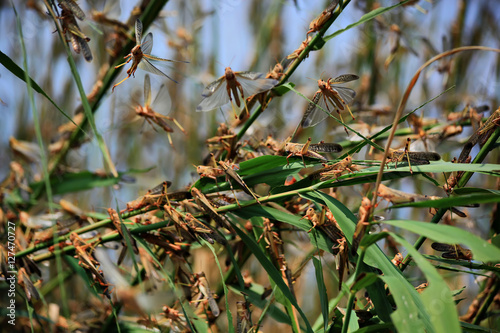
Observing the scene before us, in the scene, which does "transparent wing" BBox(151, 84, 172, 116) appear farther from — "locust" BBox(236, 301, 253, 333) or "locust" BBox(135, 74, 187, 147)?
"locust" BBox(236, 301, 253, 333)

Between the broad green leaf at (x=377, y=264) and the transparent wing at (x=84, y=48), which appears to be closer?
the broad green leaf at (x=377, y=264)

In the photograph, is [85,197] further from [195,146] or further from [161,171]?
[195,146]

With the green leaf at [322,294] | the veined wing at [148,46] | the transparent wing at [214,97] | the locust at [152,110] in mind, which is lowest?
the green leaf at [322,294]

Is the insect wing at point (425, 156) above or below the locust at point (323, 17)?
below

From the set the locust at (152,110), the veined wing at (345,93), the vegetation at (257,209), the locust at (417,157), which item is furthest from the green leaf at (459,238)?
the locust at (152,110)

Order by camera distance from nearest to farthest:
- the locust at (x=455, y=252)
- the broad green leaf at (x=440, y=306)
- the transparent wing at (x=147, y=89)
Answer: the broad green leaf at (x=440, y=306) → the locust at (x=455, y=252) → the transparent wing at (x=147, y=89)

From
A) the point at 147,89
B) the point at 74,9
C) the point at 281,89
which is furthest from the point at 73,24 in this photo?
the point at 281,89

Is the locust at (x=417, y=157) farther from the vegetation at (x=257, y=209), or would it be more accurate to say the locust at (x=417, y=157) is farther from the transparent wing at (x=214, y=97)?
the transparent wing at (x=214, y=97)

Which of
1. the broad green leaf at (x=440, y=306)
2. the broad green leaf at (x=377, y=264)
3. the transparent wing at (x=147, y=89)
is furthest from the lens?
the transparent wing at (x=147, y=89)

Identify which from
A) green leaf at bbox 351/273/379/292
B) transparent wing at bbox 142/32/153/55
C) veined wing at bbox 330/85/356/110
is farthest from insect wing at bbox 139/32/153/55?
green leaf at bbox 351/273/379/292
